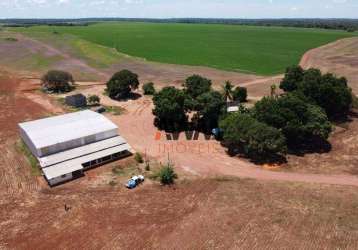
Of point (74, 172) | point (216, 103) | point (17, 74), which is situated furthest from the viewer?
point (17, 74)

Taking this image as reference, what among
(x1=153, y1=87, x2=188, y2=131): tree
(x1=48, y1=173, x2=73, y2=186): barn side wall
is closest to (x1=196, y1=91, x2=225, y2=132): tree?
(x1=153, y1=87, x2=188, y2=131): tree

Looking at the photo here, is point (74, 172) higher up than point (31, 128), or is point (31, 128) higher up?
point (31, 128)

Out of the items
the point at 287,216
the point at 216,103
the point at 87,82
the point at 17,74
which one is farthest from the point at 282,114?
the point at 17,74

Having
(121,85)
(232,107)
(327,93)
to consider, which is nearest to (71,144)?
(232,107)

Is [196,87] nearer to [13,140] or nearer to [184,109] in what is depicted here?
[184,109]

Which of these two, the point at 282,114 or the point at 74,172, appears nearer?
the point at 74,172

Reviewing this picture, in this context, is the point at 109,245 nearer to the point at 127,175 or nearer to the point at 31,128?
the point at 127,175

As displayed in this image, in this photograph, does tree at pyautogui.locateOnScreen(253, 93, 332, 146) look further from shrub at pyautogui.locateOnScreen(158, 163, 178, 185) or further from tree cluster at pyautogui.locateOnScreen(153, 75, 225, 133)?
shrub at pyautogui.locateOnScreen(158, 163, 178, 185)
